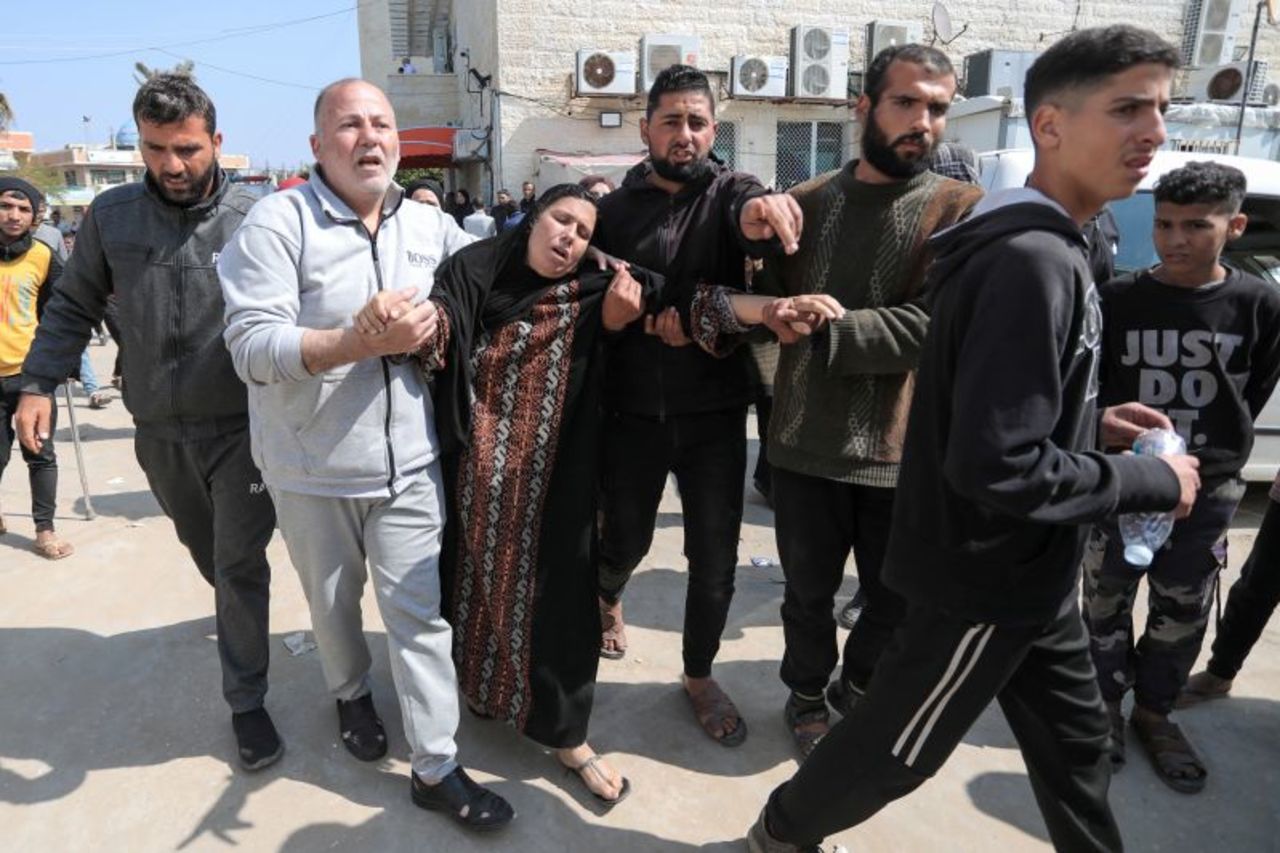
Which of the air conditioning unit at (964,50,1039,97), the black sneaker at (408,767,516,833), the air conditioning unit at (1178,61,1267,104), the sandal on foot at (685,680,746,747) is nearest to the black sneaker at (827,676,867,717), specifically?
the sandal on foot at (685,680,746,747)

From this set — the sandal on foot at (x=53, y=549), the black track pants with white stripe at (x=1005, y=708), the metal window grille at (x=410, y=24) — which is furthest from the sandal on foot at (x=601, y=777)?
the metal window grille at (x=410, y=24)

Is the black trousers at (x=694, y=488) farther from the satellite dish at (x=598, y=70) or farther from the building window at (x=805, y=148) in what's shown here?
the building window at (x=805, y=148)

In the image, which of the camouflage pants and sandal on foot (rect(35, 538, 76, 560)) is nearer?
the camouflage pants

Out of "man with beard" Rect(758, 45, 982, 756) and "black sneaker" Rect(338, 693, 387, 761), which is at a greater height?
"man with beard" Rect(758, 45, 982, 756)

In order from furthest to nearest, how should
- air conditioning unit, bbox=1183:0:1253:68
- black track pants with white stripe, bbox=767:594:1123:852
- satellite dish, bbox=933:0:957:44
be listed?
air conditioning unit, bbox=1183:0:1253:68 → satellite dish, bbox=933:0:957:44 → black track pants with white stripe, bbox=767:594:1123:852

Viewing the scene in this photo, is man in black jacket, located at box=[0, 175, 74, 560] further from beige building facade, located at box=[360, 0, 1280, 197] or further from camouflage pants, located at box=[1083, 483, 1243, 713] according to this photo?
beige building facade, located at box=[360, 0, 1280, 197]

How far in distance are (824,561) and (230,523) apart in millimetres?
1834

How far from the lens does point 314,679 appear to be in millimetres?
3158

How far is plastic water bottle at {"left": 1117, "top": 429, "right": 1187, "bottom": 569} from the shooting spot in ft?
5.71

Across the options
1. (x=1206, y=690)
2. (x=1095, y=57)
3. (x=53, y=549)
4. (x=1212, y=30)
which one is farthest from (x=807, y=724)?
(x=1212, y=30)

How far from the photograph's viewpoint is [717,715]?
9.12ft

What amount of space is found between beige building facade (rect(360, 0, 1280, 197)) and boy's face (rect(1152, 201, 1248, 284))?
42.0 ft

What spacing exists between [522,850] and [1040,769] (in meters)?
1.34

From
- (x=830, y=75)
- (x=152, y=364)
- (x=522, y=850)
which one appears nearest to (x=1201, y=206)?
(x=522, y=850)
